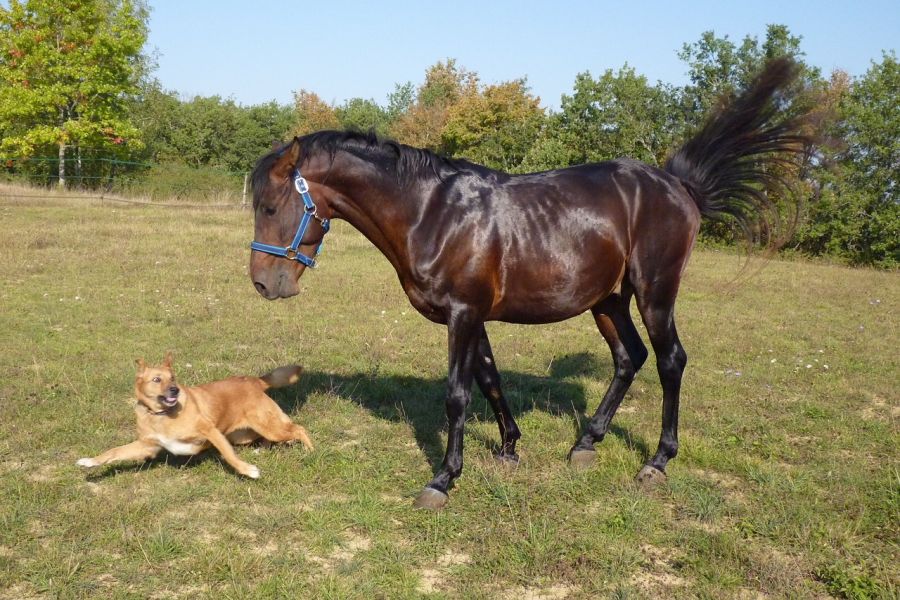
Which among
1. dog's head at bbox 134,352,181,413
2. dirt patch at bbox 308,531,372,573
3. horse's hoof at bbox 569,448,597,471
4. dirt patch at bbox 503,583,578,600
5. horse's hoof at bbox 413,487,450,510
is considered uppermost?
dog's head at bbox 134,352,181,413

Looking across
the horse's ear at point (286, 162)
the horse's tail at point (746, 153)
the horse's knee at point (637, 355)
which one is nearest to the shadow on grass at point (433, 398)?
the horse's knee at point (637, 355)

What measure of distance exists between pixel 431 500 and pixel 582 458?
144 cm

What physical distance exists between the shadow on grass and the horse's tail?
7.01 ft

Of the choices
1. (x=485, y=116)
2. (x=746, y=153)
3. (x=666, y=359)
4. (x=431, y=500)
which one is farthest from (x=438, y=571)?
(x=485, y=116)

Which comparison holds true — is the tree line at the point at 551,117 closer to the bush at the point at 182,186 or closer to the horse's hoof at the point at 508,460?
the bush at the point at 182,186

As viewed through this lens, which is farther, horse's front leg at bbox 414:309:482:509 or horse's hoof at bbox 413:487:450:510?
horse's front leg at bbox 414:309:482:509

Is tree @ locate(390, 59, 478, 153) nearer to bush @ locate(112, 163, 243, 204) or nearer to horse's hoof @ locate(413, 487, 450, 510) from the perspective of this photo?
bush @ locate(112, 163, 243, 204)

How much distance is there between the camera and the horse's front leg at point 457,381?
501 cm

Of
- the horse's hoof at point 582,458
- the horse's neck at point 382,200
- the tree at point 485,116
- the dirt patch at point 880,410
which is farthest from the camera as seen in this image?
the tree at point 485,116

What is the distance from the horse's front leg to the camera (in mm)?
5008

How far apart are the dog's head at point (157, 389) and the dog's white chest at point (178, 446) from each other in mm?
221

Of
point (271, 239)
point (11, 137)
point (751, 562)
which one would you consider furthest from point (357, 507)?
point (11, 137)

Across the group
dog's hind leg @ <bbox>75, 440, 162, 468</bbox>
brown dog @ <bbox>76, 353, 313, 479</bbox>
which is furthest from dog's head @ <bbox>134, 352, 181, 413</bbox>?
dog's hind leg @ <bbox>75, 440, 162, 468</bbox>

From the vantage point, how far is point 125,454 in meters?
5.04
